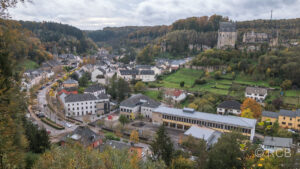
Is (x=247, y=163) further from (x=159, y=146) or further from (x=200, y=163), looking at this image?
(x=159, y=146)

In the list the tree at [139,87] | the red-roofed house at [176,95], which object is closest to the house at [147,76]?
the tree at [139,87]

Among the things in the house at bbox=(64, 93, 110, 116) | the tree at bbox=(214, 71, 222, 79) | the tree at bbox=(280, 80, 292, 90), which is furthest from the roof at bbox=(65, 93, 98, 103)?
the tree at bbox=(280, 80, 292, 90)

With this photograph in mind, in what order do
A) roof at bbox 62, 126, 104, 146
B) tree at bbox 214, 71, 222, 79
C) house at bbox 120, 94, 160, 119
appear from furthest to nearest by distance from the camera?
tree at bbox 214, 71, 222, 79, house at bbox 120, 94, 160, 119, roof at bbox 62, 126, 104, 146

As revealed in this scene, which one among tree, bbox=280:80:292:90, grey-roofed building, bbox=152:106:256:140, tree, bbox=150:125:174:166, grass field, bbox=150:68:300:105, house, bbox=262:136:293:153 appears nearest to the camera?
tree, bbox=150:125:174:166

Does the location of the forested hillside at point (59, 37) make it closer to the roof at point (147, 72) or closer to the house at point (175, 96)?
the roof at point (147, 72)

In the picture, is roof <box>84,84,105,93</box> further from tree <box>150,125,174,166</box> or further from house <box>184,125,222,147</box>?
tree <box>150,125,174,166</box>

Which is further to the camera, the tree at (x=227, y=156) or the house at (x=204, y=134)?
the house at (x=204, y=134)

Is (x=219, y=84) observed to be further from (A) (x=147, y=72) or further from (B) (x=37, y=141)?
(B) (x=37, y=141)
